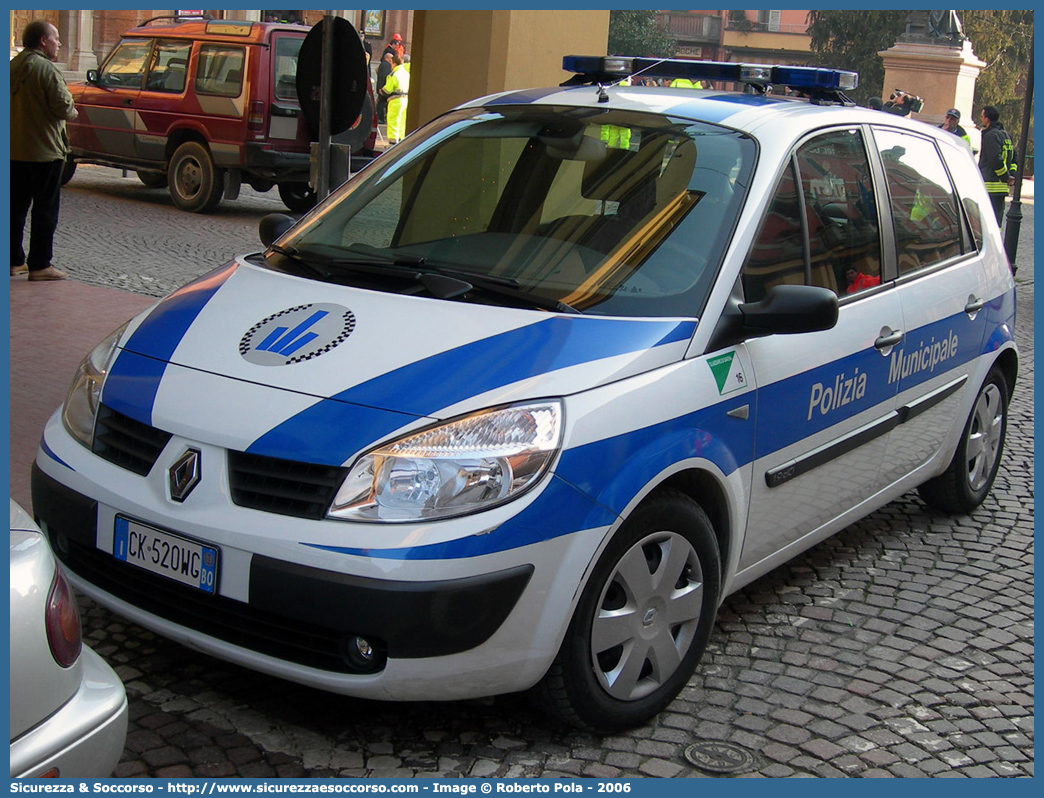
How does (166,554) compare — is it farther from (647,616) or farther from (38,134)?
(38,134)

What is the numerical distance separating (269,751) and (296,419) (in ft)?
A: 2.80

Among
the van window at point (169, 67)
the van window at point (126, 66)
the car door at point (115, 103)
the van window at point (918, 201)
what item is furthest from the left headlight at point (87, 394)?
the van window at point (126, 66)

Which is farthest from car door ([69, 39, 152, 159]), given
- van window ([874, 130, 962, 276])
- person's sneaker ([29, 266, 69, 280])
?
van window ([874, 130, 962, 276])

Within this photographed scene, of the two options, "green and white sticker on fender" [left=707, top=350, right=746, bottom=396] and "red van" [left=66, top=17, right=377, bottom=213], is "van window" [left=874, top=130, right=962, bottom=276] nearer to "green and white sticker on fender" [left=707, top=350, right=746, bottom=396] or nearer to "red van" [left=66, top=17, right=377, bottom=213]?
"green and white sticker on fender" [left=707, top=350, right=746, bottom=396]

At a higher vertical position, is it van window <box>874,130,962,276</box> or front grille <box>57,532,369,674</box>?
van window <box>874,130,962,276</box>

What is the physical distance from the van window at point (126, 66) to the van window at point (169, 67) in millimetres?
192

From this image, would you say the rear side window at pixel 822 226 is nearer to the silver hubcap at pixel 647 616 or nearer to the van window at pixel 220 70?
the silver hubcap at pixel 647 616

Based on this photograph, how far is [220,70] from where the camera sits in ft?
49.0

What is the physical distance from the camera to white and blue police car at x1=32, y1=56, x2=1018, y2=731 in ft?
10.1

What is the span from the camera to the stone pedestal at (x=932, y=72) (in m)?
26.8

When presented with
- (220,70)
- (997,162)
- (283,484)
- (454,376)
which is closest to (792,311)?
(454,376)

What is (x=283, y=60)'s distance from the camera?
48.9 ft

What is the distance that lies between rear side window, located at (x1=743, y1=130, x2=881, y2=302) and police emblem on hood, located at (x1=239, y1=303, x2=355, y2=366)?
122 cm

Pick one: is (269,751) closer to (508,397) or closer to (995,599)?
(508,397)
